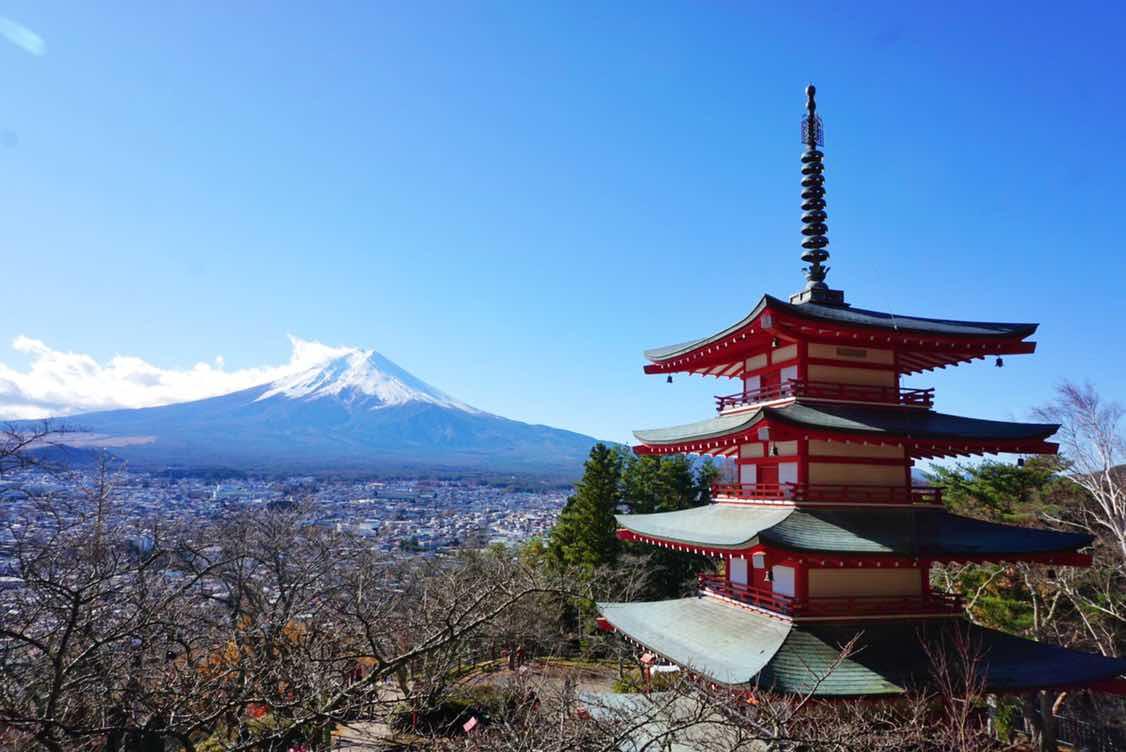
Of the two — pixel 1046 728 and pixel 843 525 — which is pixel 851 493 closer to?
pixel 843 525

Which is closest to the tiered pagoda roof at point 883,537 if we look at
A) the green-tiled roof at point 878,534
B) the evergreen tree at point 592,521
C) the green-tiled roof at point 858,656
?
the green-tiled roof at point 878,534

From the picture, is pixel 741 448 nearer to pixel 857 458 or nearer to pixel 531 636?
pixel 857 458

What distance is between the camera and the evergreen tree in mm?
29016

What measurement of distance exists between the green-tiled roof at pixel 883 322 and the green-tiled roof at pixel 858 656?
4628 millimetres

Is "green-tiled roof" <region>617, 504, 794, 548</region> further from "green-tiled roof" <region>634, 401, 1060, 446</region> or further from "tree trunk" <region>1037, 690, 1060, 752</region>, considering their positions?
"tree trunk" <region>1037, 690, 1060, 752</region>

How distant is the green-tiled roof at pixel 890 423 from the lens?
9.82 metres

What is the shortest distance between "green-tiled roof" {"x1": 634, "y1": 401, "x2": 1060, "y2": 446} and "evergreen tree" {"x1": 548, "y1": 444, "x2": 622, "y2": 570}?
18651mm

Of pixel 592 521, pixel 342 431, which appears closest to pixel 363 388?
pixel 342 431

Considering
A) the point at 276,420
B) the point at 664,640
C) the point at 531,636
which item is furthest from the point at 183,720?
the point at 276,420

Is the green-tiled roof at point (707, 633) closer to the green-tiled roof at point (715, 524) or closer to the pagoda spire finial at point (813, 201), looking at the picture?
the green-tiled roof at point (715, 524)

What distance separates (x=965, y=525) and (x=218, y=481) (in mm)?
64561

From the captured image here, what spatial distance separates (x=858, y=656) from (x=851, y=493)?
2488 millimetres

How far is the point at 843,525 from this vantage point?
10.1 meters

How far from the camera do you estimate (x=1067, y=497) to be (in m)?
23.3
